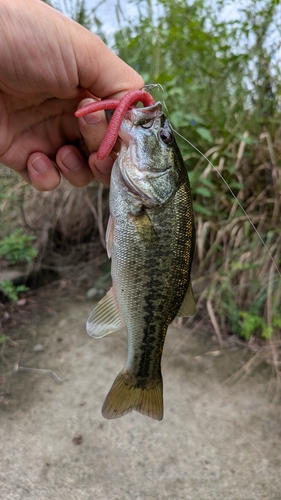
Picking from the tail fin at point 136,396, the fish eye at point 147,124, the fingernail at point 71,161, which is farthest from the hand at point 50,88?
the tail fin at point 136,396

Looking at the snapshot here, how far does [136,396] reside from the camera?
5.02 feet

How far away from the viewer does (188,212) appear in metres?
1.41

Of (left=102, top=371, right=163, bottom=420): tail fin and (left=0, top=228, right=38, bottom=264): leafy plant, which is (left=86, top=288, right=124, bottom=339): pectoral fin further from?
(left=0, top=228, right=38, bottom=264): leafy plant

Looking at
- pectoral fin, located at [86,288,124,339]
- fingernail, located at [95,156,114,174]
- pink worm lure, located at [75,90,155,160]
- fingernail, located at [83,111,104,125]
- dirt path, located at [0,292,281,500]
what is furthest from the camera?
dirt path, located at [0,292,281,500]

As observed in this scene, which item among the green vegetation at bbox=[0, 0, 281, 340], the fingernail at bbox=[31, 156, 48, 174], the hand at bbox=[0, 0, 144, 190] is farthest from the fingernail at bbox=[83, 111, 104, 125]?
the green vegetation at bbox=[0, 0, 281, 340]

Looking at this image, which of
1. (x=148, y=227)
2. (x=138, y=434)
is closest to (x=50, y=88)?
(x=148, y=227)

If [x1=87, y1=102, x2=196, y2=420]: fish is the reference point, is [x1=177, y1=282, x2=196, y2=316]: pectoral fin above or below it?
below

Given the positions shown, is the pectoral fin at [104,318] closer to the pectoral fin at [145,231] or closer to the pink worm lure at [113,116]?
the pectoral fin at [145,231]

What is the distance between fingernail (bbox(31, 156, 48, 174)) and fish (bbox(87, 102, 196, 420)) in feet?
2.10

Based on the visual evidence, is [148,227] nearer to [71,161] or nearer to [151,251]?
[151,251]

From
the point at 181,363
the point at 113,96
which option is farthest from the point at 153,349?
the point at 181,363

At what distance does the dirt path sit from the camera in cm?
215

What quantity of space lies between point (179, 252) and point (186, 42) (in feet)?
9.62

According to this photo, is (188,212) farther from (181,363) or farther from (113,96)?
(181,363)
